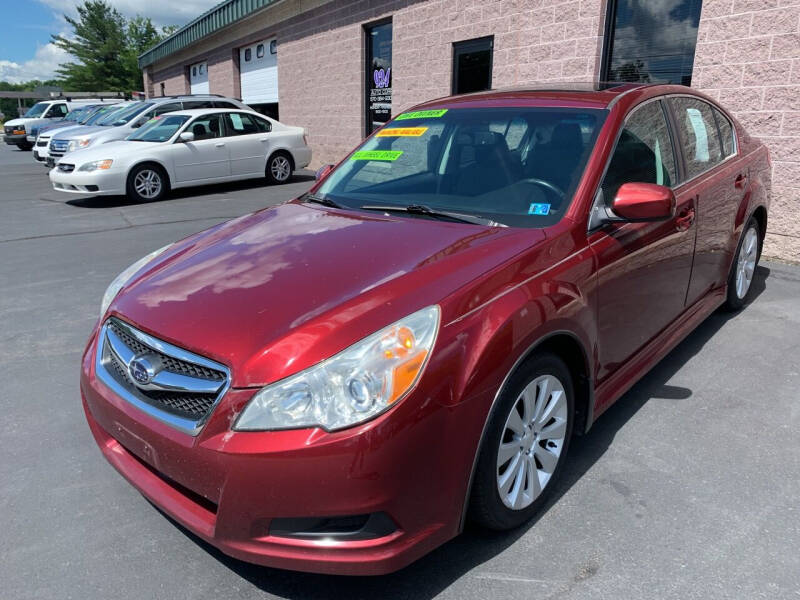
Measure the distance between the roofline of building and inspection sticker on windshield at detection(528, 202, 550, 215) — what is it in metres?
15.0

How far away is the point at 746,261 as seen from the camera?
4684 mm

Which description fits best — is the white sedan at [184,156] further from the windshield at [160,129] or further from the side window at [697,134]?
the side window at [697,134]

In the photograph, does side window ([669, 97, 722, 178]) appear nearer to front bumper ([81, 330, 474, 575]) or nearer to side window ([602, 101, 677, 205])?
side window ([602, 101, 677, 205])

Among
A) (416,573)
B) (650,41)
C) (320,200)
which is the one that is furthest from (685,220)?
(650,41)

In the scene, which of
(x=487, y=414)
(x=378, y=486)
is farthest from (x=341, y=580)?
(x=487, y=414)

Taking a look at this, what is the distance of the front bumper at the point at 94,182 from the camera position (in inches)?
403

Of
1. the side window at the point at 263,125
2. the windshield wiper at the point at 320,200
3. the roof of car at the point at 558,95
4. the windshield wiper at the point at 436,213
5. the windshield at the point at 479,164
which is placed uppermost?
the roof of car at the point at 558,95

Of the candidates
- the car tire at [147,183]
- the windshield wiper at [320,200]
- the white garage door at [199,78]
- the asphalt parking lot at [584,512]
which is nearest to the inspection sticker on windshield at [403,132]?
the windshield wiper at [320,200]

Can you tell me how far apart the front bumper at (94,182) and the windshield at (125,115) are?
3.85 m

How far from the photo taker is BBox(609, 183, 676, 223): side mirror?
2.57 metres

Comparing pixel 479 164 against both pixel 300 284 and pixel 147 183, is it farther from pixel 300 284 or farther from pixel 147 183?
pixel 147 183

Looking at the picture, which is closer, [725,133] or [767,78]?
[725,133]

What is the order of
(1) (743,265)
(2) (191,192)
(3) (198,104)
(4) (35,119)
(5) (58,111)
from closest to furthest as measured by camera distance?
(1) (743,265), (2) (191,192), (3) (198,104), (4) (35,119), (5) (58,111)

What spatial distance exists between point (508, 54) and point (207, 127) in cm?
578
